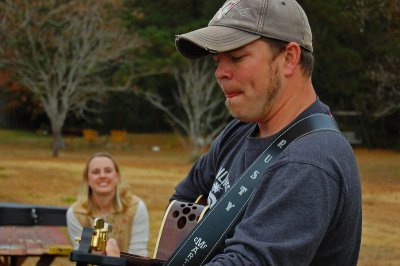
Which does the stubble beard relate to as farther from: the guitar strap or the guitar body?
the guitar body

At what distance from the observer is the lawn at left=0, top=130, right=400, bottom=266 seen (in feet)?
31.4

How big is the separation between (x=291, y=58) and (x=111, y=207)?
3.52 meters

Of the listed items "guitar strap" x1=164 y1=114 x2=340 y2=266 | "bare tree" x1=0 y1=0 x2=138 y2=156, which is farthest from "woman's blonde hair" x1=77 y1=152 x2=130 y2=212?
"bare tree" x1=0 y1=0 x2=138 y2=156

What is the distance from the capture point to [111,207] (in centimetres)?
509

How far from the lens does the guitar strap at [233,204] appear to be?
5.88 feet

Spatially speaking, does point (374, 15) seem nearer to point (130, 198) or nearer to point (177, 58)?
point (177, 58)

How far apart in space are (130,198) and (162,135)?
35.5 meters

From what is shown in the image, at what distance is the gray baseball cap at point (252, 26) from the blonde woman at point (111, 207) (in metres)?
3.29

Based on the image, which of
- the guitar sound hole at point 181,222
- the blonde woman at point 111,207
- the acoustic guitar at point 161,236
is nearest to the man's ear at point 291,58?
the acoustic guitar at point 161,236

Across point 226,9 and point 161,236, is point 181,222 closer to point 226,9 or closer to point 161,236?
point 161,236

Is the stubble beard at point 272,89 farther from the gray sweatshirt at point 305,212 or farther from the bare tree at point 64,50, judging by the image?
the bare tree at point 64,50

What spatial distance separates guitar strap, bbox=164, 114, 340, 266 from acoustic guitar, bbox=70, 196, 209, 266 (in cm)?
22

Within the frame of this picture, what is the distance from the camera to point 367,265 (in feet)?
24.9

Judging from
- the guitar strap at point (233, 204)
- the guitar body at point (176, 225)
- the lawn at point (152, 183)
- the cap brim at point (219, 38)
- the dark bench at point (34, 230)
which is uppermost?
the cap brim at point (219, 38)
